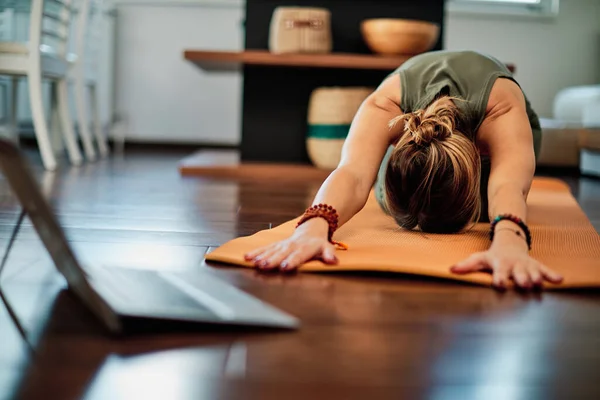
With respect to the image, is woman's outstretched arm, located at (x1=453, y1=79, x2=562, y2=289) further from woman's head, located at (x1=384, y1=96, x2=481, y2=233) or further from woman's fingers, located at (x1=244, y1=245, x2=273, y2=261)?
woman's fingers, located at (x1=244, y1=245, x2=273, y2=261)

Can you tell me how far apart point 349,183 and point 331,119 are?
1808 millimetres

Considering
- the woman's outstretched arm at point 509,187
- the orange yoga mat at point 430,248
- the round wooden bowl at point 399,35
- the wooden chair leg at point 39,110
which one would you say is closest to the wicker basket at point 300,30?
the round wooden bowl at point 399,35

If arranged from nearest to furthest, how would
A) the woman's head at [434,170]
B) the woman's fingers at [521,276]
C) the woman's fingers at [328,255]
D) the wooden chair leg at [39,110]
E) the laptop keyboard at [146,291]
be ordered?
the laptop keyboard at [146,291] < the woman's fingers at [521,276] < the woman's fingers at [328,255] < the woman's head at [434,170] < the wooden chair leg at [39,110]

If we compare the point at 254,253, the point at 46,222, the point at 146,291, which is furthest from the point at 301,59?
the point at 46,222

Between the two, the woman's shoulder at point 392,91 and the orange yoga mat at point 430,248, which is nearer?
the orange yoga mat at point 430,248

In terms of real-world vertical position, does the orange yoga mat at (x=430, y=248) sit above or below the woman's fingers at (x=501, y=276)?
below

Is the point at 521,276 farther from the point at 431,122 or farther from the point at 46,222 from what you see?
the point at 46,222

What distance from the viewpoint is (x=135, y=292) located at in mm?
1004

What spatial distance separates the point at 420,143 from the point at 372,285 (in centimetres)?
36

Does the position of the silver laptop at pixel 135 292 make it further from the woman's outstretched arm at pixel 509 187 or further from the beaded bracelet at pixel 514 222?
the beaded bracelet at pixel 514 222

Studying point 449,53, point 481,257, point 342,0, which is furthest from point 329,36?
point 481,257

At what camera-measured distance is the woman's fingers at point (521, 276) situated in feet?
3.73

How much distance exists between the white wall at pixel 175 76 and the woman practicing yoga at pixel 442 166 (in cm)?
350

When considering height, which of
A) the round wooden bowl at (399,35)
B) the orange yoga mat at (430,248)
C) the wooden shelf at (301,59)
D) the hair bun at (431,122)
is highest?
the round wooden bowl at (399,35)
